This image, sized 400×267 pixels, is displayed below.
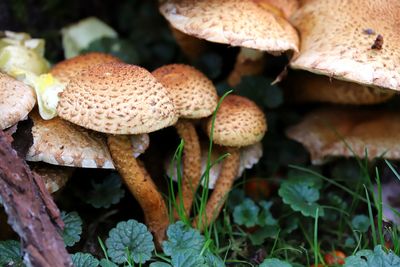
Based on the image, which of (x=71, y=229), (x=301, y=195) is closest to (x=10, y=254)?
(x=71, y=229)

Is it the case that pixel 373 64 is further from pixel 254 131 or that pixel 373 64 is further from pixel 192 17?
pixel 192 17

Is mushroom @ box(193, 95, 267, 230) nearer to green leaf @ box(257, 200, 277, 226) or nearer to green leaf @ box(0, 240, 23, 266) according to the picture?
green leaf @ box(257, 200, 277, 226)

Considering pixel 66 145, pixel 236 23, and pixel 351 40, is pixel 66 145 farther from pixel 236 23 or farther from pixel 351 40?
pixel 351 40

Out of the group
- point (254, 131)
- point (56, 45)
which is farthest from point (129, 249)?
point (56, 45)

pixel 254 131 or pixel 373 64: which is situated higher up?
pixel 373 64

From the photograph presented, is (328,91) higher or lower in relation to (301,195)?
higher
